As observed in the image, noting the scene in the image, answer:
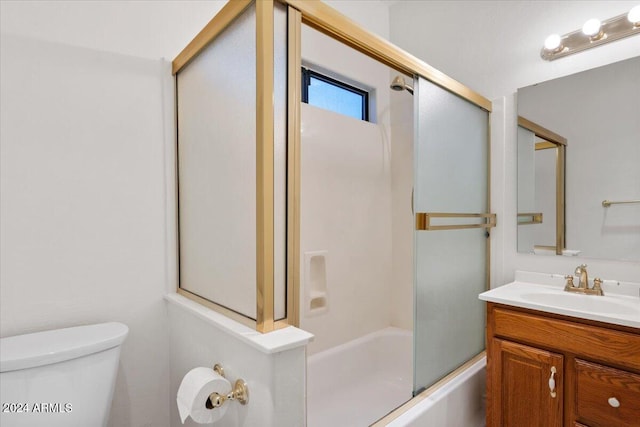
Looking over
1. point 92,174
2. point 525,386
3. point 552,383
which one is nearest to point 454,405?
point 525,386

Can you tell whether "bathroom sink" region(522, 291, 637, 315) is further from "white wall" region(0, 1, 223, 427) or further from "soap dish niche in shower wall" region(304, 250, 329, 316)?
→ "white wall" region(0, 1, 223, 427)

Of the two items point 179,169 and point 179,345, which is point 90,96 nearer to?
point 179,169

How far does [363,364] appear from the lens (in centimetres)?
236

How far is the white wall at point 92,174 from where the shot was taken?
1.21m

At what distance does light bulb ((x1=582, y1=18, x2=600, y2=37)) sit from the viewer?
1.65 meters

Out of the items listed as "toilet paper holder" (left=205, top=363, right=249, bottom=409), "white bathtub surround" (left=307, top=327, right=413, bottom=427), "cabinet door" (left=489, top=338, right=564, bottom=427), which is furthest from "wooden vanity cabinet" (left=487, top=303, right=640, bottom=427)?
"toilet paper holder" (left=205, top=363, right=249, bottom=409)

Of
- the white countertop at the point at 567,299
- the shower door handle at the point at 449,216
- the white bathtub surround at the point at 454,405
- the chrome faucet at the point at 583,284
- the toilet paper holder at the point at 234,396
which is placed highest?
the shower door handle at the point at 449,216

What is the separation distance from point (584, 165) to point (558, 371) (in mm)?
1039

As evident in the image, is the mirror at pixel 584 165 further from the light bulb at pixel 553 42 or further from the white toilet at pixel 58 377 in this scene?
the white toilet at pixel 58 377

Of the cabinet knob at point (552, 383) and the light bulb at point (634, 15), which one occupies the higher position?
the light bulb at point (634, 15)

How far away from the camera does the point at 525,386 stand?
1.46 meters

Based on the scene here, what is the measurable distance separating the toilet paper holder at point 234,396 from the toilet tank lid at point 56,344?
435 millimetres

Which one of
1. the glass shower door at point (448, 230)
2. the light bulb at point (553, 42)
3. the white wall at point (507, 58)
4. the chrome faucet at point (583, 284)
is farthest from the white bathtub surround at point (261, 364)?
the light bulb at point (553, 42)

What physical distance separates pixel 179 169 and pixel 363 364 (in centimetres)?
177
